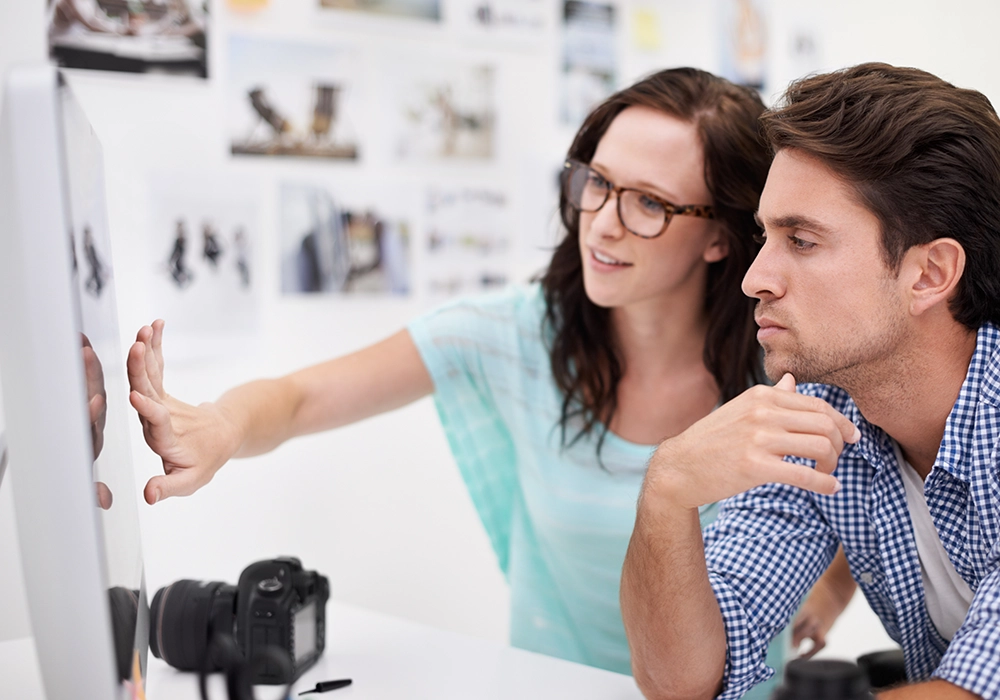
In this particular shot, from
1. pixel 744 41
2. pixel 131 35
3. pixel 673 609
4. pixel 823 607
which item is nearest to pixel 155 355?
pixel 673 609

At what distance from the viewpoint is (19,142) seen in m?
0.54

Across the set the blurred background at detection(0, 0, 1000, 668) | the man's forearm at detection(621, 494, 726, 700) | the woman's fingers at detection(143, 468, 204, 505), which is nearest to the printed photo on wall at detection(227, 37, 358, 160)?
the blurred background at detection(0, 0, 1000, 668)

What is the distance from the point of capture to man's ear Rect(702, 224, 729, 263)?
1407 mm

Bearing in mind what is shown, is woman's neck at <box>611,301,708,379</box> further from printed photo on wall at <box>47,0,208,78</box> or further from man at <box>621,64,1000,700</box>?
printed photo on wall at <box>47,0,208,78</box>

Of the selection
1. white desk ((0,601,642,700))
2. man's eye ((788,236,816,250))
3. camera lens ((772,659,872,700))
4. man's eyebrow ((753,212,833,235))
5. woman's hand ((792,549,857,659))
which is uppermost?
man's eyebrow ((753,212,833,235))

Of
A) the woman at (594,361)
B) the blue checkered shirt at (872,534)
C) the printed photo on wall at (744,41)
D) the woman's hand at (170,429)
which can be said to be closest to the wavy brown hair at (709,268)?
the woman at (594,361)

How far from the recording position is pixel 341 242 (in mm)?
2012

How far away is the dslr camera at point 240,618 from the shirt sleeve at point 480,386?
0.51 m

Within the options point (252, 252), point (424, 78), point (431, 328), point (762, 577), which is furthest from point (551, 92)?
point (762, 577)

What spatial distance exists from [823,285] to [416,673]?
0.67 meters

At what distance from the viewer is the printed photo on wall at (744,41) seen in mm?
2533

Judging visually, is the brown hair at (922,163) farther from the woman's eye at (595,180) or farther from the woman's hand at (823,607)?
the woman's hand at (823,607)

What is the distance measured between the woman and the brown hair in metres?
0.31

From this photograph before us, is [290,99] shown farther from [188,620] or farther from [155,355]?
[188,620]
